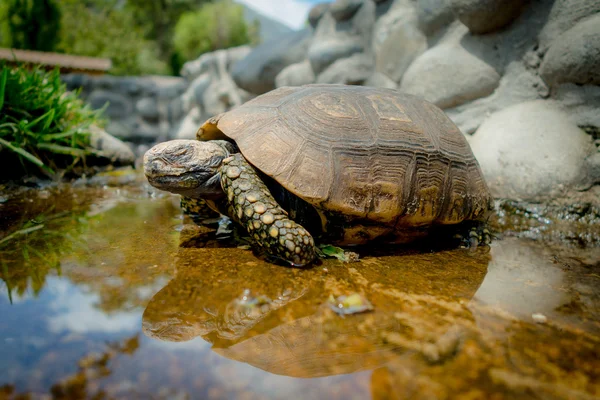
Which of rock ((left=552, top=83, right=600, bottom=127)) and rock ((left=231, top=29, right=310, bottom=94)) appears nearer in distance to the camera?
rock ((left=552, top=83, right=600, bottom=127))

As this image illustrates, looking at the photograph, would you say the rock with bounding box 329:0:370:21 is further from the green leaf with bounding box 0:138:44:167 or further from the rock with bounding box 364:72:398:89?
the green leaf with bounding box 0:138:44:167

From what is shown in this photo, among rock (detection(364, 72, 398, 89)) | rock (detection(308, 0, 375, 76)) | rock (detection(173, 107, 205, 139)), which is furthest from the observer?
rock (detection(173, 107, 205, 139))

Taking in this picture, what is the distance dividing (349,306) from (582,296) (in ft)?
4.20

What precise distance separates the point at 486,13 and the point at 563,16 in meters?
0.73

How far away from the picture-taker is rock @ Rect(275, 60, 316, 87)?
23.4 feet

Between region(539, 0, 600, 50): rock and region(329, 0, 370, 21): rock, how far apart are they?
11.4 ft

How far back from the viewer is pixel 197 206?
307 cm

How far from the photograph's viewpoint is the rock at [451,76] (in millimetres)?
4309

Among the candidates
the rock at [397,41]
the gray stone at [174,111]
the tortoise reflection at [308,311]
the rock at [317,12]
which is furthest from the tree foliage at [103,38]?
the tortoise reflection at [308,311]

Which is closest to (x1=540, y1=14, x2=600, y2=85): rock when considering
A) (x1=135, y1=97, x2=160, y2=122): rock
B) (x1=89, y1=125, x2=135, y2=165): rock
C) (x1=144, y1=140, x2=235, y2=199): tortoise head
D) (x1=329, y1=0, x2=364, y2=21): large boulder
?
(x1=144, y1=140, x2=235, y2=199): tortoise head

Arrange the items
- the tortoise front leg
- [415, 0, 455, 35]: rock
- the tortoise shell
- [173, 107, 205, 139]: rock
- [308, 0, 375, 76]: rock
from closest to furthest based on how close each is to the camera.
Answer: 1. the tortoise front leg
2. the tortoise shell
3. [415, 0, 455, 35]: rock
4. [308, 0, 375, 76]: rock
5. [173, 107, 205, 139]: rock

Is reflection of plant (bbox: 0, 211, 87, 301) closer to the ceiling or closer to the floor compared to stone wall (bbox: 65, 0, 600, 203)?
closer to the floor

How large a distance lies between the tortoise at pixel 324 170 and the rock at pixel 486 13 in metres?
2.21

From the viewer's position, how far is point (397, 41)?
17.9ft
